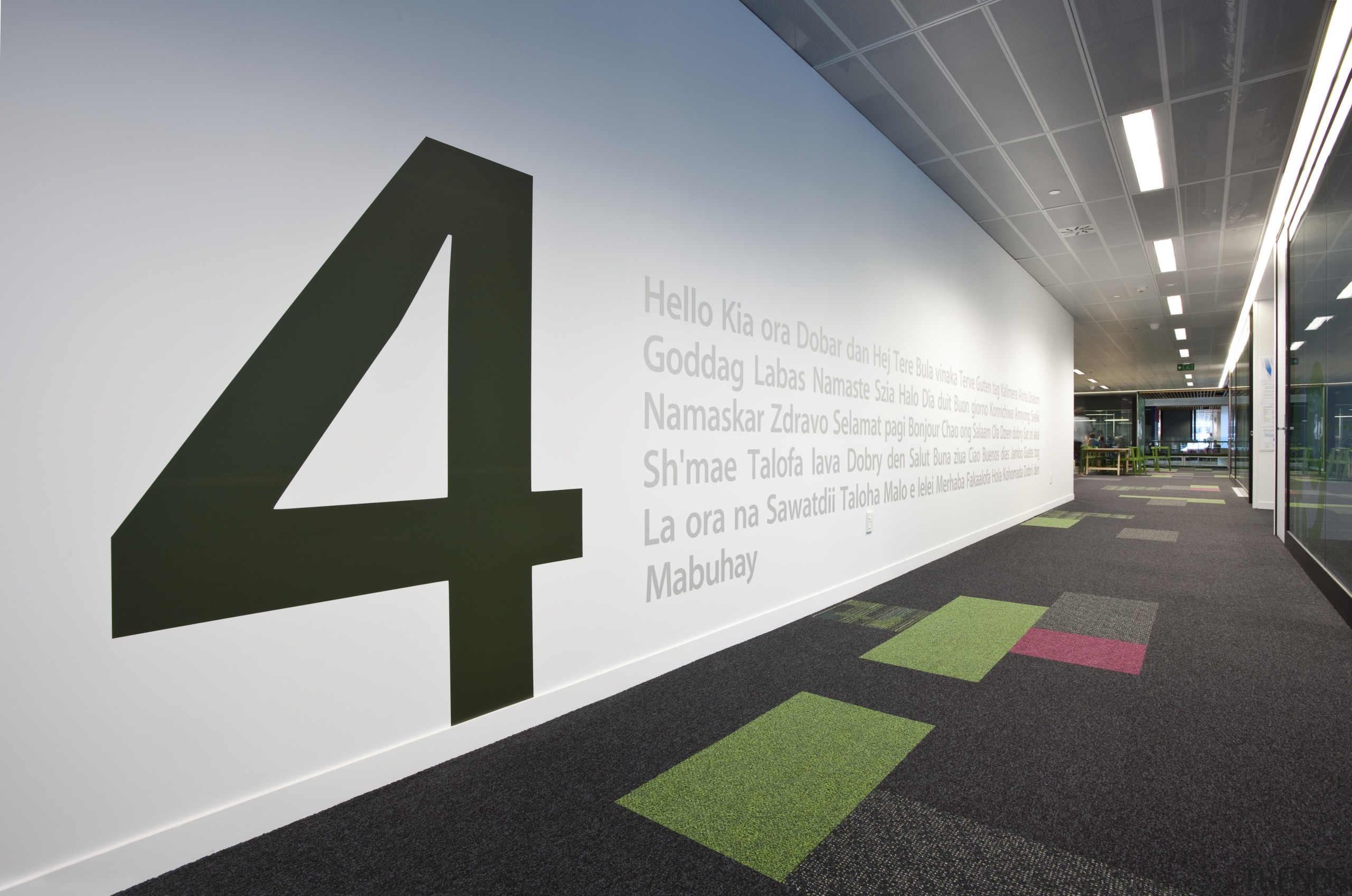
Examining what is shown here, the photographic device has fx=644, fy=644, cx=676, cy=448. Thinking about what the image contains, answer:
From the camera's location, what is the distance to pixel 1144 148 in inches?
151

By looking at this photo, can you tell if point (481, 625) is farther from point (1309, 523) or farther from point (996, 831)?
point (1309, 523)

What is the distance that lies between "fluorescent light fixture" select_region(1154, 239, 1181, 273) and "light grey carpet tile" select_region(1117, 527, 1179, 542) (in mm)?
2449

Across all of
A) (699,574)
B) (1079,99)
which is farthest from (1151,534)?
(699,574)

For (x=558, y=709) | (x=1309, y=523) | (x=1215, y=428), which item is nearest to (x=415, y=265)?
(x=558, y=709)

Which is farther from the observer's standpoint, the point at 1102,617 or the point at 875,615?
the point at 875,615

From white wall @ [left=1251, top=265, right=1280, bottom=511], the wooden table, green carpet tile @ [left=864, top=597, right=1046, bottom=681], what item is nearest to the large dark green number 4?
green carpet tile @ [left=864, top=597, right=1046, bottom=681]

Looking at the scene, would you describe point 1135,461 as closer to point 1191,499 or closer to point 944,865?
point 1191,499

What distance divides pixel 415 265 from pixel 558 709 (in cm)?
132

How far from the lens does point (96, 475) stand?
118 cm

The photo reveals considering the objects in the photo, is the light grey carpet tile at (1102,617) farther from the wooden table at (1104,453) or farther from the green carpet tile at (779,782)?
the wooden table at (1104,453)

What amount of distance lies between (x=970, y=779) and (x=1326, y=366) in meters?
3.13

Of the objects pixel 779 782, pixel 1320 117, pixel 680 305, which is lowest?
pixel 779 782

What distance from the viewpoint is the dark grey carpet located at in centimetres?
122

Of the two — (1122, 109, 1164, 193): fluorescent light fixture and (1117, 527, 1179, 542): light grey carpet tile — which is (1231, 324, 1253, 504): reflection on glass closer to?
(1117, 527, 1179, 542): light grey carpet tile
